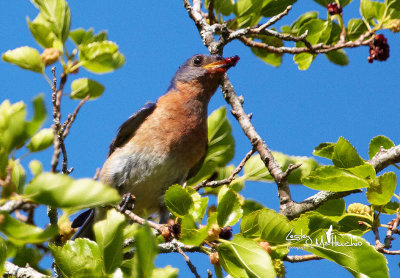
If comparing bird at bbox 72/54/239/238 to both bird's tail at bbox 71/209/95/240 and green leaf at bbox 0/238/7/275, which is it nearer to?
bird's tail at bbox 71/209/95/240

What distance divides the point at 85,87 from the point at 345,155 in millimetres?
1901

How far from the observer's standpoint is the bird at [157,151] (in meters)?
6.44

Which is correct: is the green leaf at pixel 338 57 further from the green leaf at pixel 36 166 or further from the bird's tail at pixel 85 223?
the green leaf at pixel 36 166

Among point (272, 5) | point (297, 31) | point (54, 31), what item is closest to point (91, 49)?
point (54, 31)

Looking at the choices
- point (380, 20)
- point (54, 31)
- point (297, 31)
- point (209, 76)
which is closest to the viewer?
point (54, 31)

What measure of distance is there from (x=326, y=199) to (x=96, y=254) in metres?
1.76

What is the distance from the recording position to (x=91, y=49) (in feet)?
12.8

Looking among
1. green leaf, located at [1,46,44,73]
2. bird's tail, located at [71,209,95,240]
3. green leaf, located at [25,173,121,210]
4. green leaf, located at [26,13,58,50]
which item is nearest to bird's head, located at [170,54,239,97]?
bird's tail, located at [71,209,95,240]

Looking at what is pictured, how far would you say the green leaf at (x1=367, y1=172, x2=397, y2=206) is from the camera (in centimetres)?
361

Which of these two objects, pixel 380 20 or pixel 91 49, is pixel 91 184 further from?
pixel 380 20

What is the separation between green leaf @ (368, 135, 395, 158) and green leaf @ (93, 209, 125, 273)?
7.25ft

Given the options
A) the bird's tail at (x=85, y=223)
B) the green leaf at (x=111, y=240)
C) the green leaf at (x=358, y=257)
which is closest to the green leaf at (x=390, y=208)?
the green leaf at (x=358, y=257)

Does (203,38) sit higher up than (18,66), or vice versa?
(203,38)

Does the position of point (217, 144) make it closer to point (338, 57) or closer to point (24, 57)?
point (338, 57)
